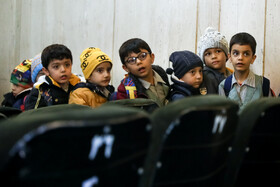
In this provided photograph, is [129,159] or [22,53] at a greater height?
[22,53]

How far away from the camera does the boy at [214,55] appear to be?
2127mm

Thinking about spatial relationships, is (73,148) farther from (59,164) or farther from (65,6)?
(65,6)

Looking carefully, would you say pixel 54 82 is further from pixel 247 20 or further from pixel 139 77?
pixel 247 20

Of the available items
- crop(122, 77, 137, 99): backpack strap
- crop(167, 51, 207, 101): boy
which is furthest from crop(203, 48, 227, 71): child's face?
crop(122, 77, 137, 99): backpack strap

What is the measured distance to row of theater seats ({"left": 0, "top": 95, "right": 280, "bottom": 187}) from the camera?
50cm

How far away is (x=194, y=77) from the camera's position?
2.00 meters

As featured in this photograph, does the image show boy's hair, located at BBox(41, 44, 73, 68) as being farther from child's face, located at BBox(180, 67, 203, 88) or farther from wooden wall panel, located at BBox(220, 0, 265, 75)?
wooden wall panel, located at BBox(220, 0, 265, 75)

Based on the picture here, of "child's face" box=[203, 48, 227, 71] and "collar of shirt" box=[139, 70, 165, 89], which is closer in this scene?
"collar of shirt" box=[139, 70, 165, 89]

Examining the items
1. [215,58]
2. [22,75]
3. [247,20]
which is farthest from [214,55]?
[22,75]

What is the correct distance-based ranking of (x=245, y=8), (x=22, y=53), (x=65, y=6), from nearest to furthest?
1. (x=245, y=8)
2. (x=65, y=6)
3. (x=22, y=53)

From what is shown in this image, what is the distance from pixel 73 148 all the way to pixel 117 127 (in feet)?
0.24

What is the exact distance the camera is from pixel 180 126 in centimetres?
67

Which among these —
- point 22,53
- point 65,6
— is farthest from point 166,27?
point 22,53

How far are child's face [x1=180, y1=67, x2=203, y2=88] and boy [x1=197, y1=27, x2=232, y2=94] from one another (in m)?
0.10
